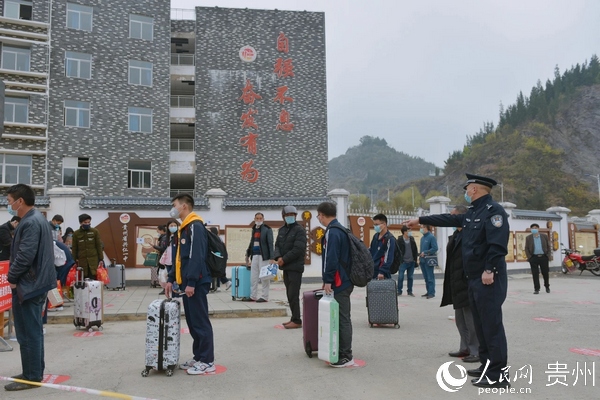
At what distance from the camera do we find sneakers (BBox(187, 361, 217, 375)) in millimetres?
4902

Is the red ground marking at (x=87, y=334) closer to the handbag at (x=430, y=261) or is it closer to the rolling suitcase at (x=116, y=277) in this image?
the rolling suitcase at (x=116, y=277)

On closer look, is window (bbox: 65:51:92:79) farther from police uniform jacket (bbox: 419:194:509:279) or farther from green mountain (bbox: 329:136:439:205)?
green mountain (bbox: 329:136:439:205)

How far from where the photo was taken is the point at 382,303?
748 centimetres

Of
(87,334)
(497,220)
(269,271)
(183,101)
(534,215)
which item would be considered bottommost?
(87,334)

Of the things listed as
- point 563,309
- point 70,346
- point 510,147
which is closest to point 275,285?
point 563,309

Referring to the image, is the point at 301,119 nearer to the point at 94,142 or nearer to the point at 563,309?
the point at 94,142

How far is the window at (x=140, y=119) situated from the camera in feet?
87.4

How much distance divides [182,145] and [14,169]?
8.84 m

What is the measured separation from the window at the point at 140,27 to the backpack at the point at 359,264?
25167 mm

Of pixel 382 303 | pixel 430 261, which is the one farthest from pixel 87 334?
pixel 430 261

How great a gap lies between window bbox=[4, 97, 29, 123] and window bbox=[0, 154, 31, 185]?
6.01 feet

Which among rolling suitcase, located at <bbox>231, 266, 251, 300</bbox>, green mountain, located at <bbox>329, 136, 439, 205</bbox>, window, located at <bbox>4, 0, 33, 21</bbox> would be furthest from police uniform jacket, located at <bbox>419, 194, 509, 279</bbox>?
green mountain, located at <bbox>329, 136, 439, 205</bbox>

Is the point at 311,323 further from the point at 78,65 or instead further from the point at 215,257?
the point at 78,65

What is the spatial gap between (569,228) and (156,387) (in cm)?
2328
